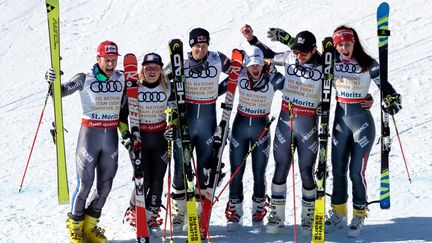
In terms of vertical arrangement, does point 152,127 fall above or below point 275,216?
above

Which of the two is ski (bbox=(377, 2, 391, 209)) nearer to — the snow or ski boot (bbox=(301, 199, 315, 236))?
the snow

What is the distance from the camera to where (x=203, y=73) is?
8094 millimetres

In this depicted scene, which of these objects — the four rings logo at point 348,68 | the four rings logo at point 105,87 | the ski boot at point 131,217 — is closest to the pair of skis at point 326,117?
the four rings logo at point 348,68

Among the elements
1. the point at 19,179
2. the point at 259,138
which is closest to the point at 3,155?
the point at 19,179

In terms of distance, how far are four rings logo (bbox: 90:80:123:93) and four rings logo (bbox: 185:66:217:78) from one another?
80cm

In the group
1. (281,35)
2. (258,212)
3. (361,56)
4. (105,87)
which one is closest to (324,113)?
(361,56)

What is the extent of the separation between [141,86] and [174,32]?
8369 mm

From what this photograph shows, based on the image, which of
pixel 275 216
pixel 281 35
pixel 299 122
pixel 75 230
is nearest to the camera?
pixel 75 230

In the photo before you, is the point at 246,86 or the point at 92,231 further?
the point at 246,86

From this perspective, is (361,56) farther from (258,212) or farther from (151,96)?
(151,96)

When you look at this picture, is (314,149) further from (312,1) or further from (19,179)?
(312,1)

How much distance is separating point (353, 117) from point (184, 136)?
1.84 metres

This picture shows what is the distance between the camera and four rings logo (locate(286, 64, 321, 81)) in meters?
7.89

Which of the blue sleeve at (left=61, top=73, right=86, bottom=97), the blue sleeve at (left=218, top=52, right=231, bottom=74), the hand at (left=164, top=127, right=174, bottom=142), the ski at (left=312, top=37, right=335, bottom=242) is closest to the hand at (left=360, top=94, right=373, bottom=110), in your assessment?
the ski at (left=312, top=37, right=335, bottom=242)
